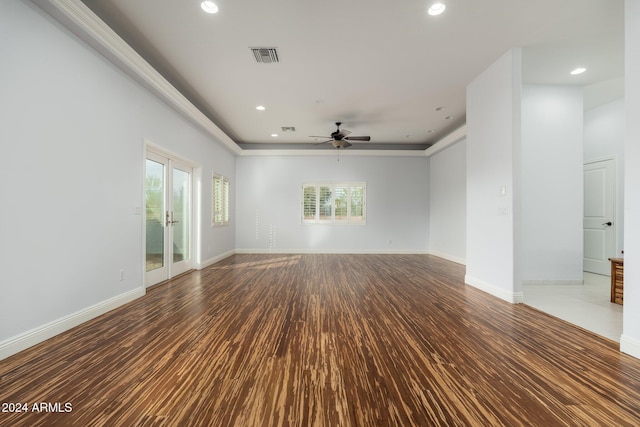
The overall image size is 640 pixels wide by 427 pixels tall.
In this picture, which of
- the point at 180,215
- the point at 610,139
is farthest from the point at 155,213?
the point at 610,139

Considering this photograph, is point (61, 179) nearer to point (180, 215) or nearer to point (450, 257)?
point (180, 215)

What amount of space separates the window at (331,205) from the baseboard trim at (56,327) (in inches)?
212

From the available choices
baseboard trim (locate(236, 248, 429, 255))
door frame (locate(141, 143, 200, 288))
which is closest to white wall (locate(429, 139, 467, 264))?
baseboard trim (locate(236, 248, 429, 255))

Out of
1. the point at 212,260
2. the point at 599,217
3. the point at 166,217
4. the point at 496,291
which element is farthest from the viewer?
the point at 212,260

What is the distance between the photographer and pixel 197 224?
568 centimetres

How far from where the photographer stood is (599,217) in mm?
5211

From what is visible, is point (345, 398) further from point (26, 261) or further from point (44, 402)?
point (26, 261)

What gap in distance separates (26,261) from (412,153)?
814 cm

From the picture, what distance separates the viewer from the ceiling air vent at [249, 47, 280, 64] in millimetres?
3459

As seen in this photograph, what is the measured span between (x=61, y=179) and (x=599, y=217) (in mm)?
8365

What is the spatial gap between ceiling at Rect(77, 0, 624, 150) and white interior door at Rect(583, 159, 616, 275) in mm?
1381

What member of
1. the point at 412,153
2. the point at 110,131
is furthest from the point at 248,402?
the point at 412,153

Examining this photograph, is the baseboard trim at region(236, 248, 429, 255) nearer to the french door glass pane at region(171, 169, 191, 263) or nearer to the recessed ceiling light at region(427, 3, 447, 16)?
the french door glass pane at region(171, 169, 191, 263)

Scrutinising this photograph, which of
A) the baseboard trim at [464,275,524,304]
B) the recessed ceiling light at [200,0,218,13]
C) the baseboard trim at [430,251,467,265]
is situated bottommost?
the baseboard trim at [430,251,467,265]
